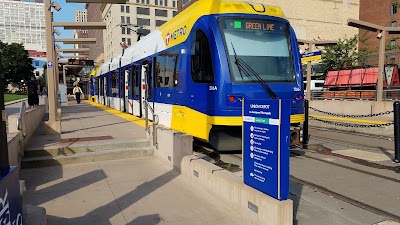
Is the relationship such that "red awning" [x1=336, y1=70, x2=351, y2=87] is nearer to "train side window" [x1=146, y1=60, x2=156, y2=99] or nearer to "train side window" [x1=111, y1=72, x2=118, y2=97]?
"train side window" [x1=111, y1=72, x2=118, y2=97]

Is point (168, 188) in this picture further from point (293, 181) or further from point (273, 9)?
point (273, 9)

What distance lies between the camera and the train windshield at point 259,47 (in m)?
7.74

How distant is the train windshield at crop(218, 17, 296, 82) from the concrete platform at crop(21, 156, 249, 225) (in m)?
2.98

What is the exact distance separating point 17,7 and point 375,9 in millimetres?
166368

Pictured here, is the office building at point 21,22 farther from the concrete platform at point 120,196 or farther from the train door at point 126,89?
the concrete platform at point 120,196

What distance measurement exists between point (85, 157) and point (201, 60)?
3.52 meters

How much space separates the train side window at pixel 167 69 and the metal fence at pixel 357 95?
1193 centimetres

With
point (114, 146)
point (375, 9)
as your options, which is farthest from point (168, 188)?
point (375, 9)

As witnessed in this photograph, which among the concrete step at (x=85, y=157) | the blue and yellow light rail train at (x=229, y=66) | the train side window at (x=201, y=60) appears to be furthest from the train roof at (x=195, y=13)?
the concrete step at (x=85, y=157)

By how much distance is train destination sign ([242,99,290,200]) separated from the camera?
398 cm

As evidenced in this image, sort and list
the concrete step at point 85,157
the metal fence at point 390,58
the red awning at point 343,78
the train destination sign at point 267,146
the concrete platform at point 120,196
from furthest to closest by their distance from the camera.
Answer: the red awning at point 343,78
the metal fence at point 390,58
the concrete step at point 85,157
the concrete platform at point 120,196
the train destination sign at point 267,146

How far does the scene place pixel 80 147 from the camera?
8047 mm

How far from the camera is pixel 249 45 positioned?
25.9 ft

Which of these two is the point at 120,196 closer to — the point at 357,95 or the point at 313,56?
the point at 313,56
